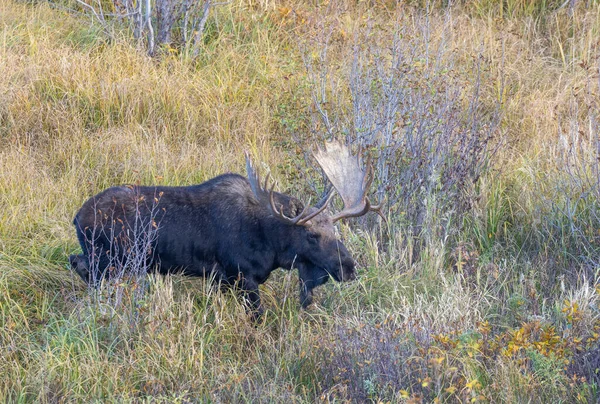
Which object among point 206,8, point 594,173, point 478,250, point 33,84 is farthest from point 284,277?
point 206,8

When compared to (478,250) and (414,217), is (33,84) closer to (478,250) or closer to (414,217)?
(414,217)

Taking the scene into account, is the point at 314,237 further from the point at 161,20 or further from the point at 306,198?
the point at 161,20

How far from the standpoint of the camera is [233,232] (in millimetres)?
6453

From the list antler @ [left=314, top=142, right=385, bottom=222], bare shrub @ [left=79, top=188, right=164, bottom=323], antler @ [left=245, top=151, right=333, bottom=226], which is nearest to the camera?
bare shrub @ [left=79, top=188, right=164, bottom=323]

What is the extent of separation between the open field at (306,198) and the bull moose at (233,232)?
0.19m

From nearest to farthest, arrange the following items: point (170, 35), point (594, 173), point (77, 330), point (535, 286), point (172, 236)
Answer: point (77, 330) → point (172, 236) → point (535, 286) → point (594, 173) → point (170, 35)

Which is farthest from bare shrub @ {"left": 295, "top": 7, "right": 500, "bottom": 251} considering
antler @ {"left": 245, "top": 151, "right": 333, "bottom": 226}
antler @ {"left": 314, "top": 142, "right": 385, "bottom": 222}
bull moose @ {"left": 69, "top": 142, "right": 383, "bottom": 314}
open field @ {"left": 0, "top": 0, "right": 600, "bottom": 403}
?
antler @ {"left": 245, "top": 151, "right": 333, "bottom": 226}

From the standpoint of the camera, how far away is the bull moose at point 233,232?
6.28 m

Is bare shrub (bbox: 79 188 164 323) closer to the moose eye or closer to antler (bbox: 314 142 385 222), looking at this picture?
the moose eye

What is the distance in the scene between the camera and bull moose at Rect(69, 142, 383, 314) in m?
6.28

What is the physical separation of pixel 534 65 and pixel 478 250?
3.58m

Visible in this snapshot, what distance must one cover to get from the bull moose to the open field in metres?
0.19

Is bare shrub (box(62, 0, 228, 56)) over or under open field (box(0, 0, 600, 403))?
over

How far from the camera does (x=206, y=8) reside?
33.4ft
